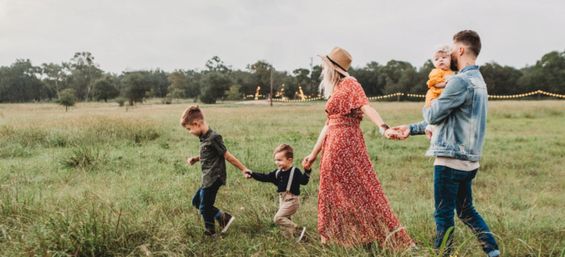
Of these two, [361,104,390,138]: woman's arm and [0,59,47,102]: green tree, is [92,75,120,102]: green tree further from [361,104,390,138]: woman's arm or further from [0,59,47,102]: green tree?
[361,104,390,138]: woman's arm

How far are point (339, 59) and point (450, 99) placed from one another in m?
1.17

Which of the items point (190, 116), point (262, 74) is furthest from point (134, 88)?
point (190, 116)

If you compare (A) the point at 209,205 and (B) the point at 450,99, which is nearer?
(B) the point at 450,99

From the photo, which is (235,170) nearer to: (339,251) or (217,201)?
(217,201)

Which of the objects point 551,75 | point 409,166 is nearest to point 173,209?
point 409,166

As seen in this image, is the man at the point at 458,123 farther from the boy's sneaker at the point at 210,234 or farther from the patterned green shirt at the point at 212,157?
the boy's sneaker at the point at 210,234

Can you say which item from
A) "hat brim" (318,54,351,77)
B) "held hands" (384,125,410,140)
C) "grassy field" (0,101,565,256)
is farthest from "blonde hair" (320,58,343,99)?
"grassy field" (0,101,565,256)

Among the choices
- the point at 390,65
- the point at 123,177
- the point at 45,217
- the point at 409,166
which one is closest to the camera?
the point at 45,217

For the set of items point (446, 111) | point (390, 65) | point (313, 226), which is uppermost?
point (390, 65)

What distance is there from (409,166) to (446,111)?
6.02 meters

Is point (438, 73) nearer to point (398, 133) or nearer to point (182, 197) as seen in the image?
point (398, 133)

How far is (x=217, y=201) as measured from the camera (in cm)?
588

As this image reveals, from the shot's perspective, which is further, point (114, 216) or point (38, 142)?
point (38, 142)

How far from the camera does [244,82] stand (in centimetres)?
7988
